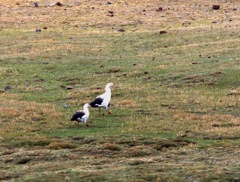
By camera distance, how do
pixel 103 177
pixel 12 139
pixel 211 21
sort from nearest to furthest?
1. pixel 103 177
2. pixel 12 139
3. pixel 211 21

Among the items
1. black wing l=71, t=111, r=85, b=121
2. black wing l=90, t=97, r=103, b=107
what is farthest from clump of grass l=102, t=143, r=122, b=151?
black wing l=90, t=97, r=103, b=107

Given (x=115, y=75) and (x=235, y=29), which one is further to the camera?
(x=235, y=29)

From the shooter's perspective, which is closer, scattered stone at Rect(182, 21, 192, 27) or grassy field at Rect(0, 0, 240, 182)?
grassy field at Rect(0, 0, 240, 182)

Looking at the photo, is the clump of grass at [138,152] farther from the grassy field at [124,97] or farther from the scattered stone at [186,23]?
the scattered stone at [186,23]

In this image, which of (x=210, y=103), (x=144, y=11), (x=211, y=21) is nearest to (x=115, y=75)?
(x=210, y=103)

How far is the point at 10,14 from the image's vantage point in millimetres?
64750

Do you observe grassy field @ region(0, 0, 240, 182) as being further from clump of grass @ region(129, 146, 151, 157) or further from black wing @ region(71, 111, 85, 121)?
black wing @ region(71, 111, 85, 121)

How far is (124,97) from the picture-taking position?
89.6ft

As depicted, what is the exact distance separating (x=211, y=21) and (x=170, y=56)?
58.8 ft

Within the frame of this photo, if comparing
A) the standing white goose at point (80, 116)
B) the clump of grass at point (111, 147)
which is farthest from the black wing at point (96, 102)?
the clump of grass at point (111, 147)

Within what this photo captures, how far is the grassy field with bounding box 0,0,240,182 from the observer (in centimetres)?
1573

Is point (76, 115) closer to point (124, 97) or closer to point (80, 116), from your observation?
point (80, 116)

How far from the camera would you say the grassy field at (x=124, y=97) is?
15.7m

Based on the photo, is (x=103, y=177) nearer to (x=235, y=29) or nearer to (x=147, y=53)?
(x=147, y=53)
